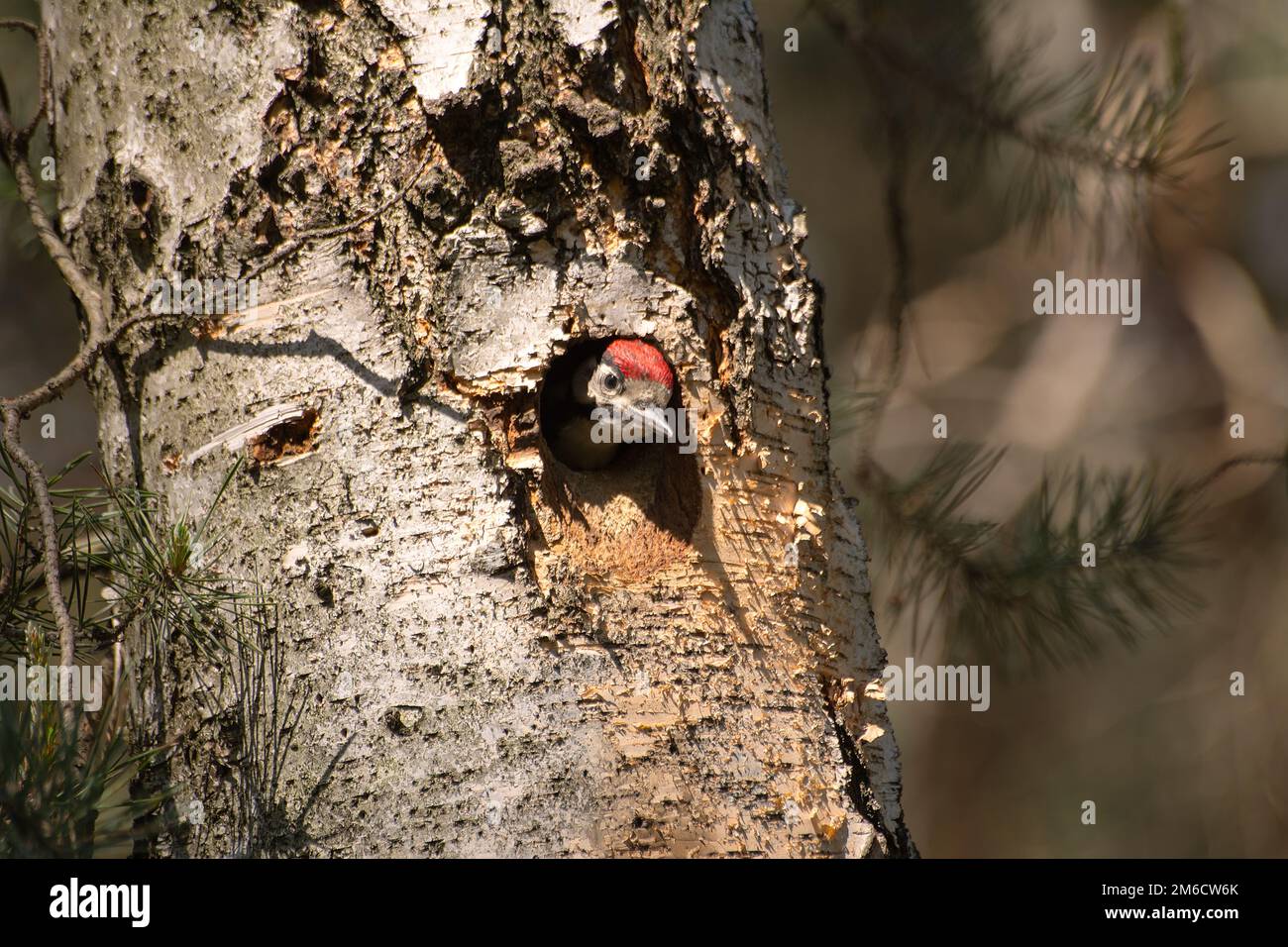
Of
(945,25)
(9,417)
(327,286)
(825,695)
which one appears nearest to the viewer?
(9,417)

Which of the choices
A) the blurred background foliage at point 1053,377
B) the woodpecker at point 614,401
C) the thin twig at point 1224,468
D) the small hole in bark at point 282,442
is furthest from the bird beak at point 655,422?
the thin twig at point 1224,468

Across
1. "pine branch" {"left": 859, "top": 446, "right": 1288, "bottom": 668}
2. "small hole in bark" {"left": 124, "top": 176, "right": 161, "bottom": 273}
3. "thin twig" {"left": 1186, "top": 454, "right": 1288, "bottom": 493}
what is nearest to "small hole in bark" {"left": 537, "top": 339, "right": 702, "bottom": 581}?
"small hole in bark" {"left": 124, "top": 176, "right": 161, "bottom": 273}

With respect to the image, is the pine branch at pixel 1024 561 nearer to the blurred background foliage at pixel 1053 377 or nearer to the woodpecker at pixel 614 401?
the blurred background foliage at pixel 1053 377

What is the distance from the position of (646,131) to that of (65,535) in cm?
114

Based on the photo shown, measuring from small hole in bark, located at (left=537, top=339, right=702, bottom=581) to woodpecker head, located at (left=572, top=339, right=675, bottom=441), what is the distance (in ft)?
0.15

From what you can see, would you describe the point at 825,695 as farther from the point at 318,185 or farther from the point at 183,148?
the point at 183,148

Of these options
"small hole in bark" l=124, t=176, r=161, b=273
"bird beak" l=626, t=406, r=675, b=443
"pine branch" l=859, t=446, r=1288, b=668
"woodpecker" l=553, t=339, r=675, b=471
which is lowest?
"pine branch" l=859, t=446, r=1288, b=668

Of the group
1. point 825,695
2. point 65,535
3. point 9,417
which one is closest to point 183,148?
point 9,417

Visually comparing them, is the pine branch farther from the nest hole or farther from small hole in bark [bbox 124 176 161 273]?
small hole in bark [bbox 124 176 161 273]

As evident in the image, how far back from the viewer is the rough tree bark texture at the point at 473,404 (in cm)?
171

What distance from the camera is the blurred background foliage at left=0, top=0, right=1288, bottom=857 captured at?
11.2 feet

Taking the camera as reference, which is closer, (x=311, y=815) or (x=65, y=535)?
(x=311, y=815)

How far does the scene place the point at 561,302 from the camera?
181 centimetres
